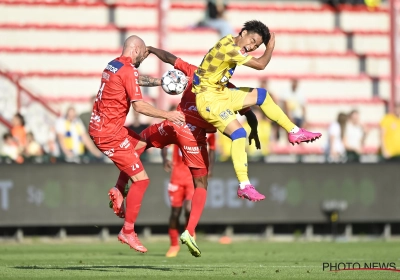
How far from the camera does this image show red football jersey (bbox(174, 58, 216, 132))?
12711 mm

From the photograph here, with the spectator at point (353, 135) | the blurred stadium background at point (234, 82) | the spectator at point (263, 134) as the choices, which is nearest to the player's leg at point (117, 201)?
the blurred stadium background at point (234, 82)

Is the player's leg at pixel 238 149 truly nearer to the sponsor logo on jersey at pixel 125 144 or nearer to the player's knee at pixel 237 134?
the player's knee at pixel 237 134

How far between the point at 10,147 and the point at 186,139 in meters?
7.61

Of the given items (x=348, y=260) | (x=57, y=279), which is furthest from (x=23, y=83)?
(x=57, y=279)

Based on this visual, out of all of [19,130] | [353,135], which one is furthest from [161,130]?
[353,135]

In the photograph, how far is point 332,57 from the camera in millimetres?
24938

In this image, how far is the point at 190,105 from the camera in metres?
12.8

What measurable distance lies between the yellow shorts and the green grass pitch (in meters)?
1.77

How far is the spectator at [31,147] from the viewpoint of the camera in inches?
772

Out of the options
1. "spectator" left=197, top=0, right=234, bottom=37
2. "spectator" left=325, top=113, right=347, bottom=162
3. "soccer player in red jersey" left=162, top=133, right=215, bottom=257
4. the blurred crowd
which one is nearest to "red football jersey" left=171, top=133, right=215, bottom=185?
Result: "soccer player in red jersey" left=162, top=133, right=215, bottom=257

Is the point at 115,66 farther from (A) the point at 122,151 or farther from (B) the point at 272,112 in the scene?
(B) the point at 272,112

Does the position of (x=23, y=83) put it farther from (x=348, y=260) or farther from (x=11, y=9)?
(x=348, y=260)

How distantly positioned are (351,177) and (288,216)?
147 cm

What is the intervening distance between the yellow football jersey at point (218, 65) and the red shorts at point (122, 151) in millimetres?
1037
